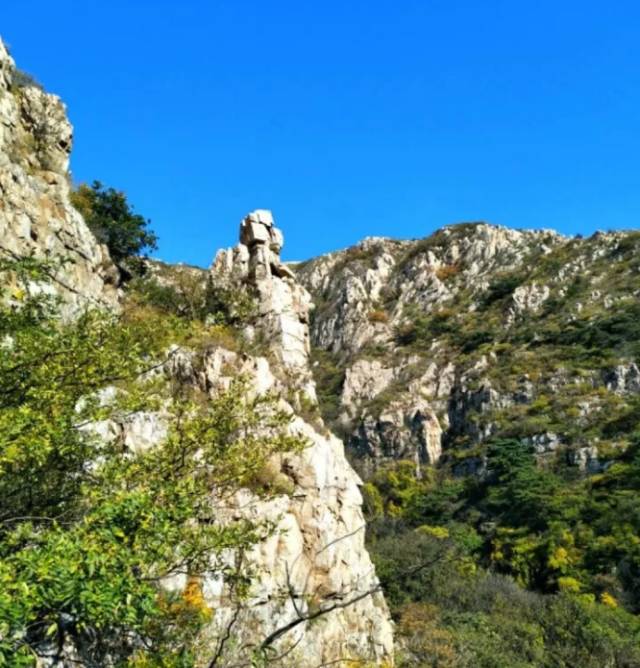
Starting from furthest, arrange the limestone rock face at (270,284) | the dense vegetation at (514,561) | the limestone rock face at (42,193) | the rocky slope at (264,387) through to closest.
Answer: the dense vegetation at (514,561), the limestone rock face at (270,284), the limestone rock face at (42,193), the rocky slope at (264,387)

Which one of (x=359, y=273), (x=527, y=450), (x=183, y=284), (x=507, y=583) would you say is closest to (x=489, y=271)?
(x=359, y=273)

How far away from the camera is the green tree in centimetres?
3572

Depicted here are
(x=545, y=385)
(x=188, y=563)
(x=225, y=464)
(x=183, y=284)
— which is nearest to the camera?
(x=188, y=563)

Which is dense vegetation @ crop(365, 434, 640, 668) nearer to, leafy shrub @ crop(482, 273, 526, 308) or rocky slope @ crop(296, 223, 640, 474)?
rocky slope @ crop(296, 223, 640, 474)

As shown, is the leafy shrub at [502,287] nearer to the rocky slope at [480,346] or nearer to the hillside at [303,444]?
the rocky slope at [480,346]

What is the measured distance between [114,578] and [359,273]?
376 ft

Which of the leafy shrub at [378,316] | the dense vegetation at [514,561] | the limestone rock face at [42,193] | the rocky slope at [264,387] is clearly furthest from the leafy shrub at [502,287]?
the limestone rock face at [42,193]

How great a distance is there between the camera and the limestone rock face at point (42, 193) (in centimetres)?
2405

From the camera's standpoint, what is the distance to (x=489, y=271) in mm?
106000

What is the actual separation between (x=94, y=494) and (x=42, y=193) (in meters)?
24.1

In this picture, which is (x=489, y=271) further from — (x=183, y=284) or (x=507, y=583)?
(x=183, y=284)

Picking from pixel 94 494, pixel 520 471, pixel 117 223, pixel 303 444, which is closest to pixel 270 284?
pixel 117 223

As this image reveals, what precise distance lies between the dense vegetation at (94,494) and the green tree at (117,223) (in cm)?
2805

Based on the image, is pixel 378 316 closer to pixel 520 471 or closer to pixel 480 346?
pixel 480 346
